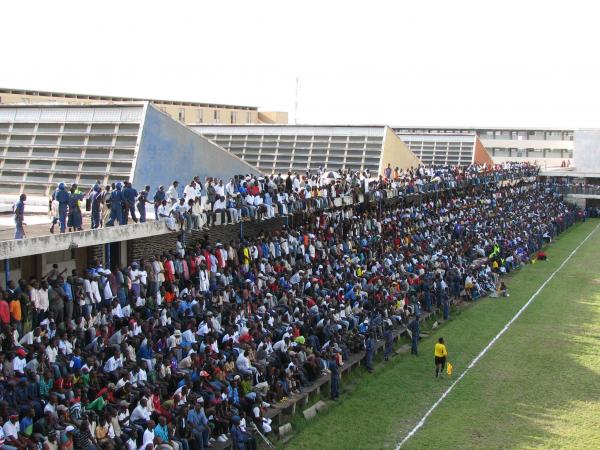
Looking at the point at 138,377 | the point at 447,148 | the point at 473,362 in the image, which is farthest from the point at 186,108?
the point at 138,377

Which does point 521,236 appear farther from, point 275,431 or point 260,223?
point 275,431

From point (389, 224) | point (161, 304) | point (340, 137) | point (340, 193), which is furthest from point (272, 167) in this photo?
point (161, 304)

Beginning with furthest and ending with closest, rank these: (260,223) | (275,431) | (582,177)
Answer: (582,177) < (260,223) < (275,431)

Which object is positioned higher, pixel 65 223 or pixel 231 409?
pixel 65 223

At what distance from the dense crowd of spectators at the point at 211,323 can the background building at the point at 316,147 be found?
728cm

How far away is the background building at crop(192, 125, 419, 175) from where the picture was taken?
3600 cm

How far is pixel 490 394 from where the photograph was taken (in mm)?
17250

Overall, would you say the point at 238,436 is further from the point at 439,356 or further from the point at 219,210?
the point at 219,210

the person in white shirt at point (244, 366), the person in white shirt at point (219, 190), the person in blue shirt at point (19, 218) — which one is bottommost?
the person in white shirt at point (244, 366)

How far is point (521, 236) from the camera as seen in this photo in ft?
123

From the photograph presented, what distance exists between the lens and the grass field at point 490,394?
1477 centimetres

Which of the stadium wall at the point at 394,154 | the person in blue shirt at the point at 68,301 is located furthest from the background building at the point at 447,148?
the person in blue shirt at the point at 68,301

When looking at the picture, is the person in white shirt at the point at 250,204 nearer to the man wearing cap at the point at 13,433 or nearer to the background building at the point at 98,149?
the background building at the point at 98,149

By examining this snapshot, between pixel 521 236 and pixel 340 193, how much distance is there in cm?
1496
